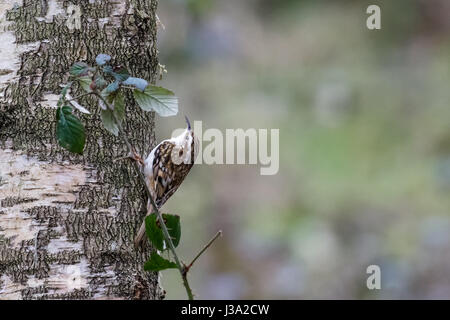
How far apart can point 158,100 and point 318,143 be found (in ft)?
13.5

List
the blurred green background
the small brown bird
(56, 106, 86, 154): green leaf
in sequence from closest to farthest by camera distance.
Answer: (56, 106, 86, 154): green leaf
the small brown bird
the blurred green background

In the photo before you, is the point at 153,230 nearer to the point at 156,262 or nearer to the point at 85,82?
the point at 156,262

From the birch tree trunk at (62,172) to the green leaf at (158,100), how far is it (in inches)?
9.5

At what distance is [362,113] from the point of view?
6082 mm

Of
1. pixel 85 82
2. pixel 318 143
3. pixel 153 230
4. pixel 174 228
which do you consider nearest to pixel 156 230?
pixel 153 230

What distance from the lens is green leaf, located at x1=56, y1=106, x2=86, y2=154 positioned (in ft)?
5.71

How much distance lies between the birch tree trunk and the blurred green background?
103 inches

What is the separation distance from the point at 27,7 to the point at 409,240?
382 centimetres

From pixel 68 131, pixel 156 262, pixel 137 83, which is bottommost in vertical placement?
pixel 156 262

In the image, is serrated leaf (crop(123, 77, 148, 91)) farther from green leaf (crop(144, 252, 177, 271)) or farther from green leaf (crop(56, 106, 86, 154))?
green leaf (crop(144, 252, 177, 271))

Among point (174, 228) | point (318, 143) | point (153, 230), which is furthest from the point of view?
point (318, 143)

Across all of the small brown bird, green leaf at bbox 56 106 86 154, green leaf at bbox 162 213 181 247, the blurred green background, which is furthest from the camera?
the blurred green background

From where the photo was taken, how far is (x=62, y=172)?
194 centimetres

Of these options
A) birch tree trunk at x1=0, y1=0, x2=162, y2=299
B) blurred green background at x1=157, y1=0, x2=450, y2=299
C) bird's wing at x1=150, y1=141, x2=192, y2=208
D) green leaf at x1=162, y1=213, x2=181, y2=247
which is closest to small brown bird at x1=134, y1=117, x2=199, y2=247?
bird's wing at x1=150, y1=141, x2=192, y2=208
